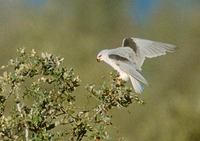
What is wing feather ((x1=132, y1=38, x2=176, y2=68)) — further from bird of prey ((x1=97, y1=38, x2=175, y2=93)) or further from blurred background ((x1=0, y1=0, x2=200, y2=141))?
blurred background ((x1=0, y1=0, x2=200, y2=141))

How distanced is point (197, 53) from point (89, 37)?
15.0ft

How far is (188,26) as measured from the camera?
30531 mm

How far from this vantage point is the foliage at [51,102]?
5.58 meters

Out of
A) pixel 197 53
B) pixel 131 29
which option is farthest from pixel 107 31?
pixel 197 53

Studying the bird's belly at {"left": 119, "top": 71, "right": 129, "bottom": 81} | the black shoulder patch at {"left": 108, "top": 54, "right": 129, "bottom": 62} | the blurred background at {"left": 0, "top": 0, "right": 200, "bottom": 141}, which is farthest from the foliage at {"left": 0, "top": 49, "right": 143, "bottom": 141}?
the blurred background at {"left": 0, "top": 0, "right": 200, "bottom": 141}

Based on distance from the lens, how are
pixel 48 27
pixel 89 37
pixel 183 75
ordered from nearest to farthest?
pixel 183 75, pixel 89 37, pixel 48 27

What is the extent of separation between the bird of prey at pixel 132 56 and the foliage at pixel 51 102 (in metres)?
0.29

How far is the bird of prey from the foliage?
292 mm

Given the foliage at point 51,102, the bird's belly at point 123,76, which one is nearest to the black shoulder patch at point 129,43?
the bird's belly at point 123,76

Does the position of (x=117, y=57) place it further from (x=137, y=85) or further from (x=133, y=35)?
(x=133, y=35)

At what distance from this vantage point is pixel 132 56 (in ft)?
21.6

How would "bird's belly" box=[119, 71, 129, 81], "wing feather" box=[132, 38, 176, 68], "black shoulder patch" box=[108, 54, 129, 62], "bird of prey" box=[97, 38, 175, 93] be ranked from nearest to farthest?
"bird's belly" box=[119, 71, 129, 81] → "bird of prey" box=[97, 38, 175, 93] → "black shoulder patch" box=[108, 54, 129, 62] → "wing feather" box=[132, 38, 176, 68]

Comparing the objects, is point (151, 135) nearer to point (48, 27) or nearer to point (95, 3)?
point (48, 27)

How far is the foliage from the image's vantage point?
18.3 feet
